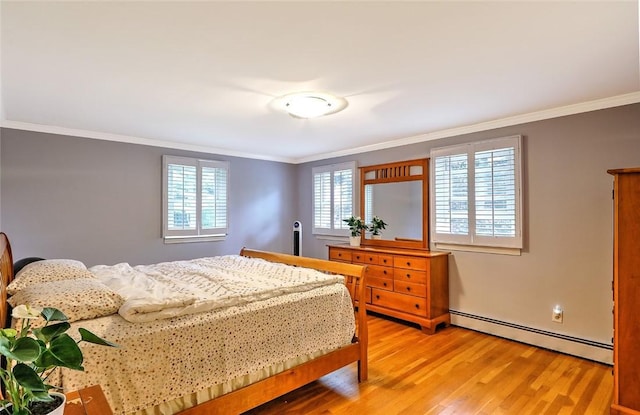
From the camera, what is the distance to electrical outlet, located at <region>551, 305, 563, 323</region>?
3.20 m

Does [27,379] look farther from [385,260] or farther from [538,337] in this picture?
[538,337]

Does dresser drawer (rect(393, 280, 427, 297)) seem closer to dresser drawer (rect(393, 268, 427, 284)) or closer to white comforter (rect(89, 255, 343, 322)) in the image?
dresser drawer (rect(393, 268, 427, 284))

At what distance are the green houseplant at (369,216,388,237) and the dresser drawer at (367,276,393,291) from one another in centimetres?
72

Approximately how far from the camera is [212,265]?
3271 mm

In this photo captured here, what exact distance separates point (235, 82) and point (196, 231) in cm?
289

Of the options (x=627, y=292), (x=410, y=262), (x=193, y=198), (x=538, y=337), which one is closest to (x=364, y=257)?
(x=410, y=262)

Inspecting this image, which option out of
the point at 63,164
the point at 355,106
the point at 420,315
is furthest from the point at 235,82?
the point at 420,315

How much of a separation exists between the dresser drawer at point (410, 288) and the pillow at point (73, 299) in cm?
296

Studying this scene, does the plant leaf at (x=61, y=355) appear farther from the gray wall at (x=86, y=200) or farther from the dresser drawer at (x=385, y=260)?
the gray wall at (x=86, y=200)

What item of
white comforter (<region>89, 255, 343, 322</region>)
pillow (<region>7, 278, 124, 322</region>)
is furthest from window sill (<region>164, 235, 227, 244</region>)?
pillow (<region>7, 278, 124, 322</region>)

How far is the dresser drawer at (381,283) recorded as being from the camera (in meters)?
4.12

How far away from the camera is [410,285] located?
3896 mm

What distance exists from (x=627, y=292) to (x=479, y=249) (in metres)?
1.67

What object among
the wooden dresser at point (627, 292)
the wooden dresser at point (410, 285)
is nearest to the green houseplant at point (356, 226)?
the wooden dresser at point (410, 285)
